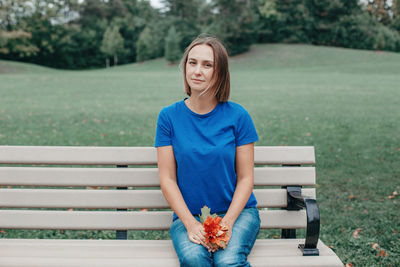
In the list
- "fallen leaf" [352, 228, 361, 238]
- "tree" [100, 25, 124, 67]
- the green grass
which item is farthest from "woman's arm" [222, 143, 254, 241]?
"tree" [100, 25, 124, 67]

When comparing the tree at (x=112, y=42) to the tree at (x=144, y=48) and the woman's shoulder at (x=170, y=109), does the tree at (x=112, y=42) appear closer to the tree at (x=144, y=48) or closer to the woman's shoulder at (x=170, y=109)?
the tree at (x=144, y=48)

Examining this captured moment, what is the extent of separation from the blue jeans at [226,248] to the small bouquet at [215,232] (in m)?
0.06

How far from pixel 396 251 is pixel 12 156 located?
10.6ft

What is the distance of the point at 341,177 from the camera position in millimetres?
5531

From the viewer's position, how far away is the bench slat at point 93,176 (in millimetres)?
2635

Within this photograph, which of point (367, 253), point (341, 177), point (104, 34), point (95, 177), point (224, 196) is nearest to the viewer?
point (224, 196)

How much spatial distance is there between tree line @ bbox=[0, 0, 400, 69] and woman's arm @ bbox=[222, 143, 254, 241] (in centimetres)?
4369

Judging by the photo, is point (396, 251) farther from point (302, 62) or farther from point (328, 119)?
point (302, 62)

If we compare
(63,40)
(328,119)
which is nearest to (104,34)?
(63,40)

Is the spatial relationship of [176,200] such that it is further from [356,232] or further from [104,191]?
[356,232]

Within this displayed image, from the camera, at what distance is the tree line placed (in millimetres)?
48094

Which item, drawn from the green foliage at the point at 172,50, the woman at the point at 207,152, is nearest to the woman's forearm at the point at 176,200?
the woman at the point at 207,152

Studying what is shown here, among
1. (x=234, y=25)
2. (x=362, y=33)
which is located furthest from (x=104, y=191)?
(x=362, y=33)

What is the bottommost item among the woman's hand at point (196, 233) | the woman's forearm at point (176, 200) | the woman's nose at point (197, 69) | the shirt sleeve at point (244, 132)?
the woman's hand at point (196, 233)
